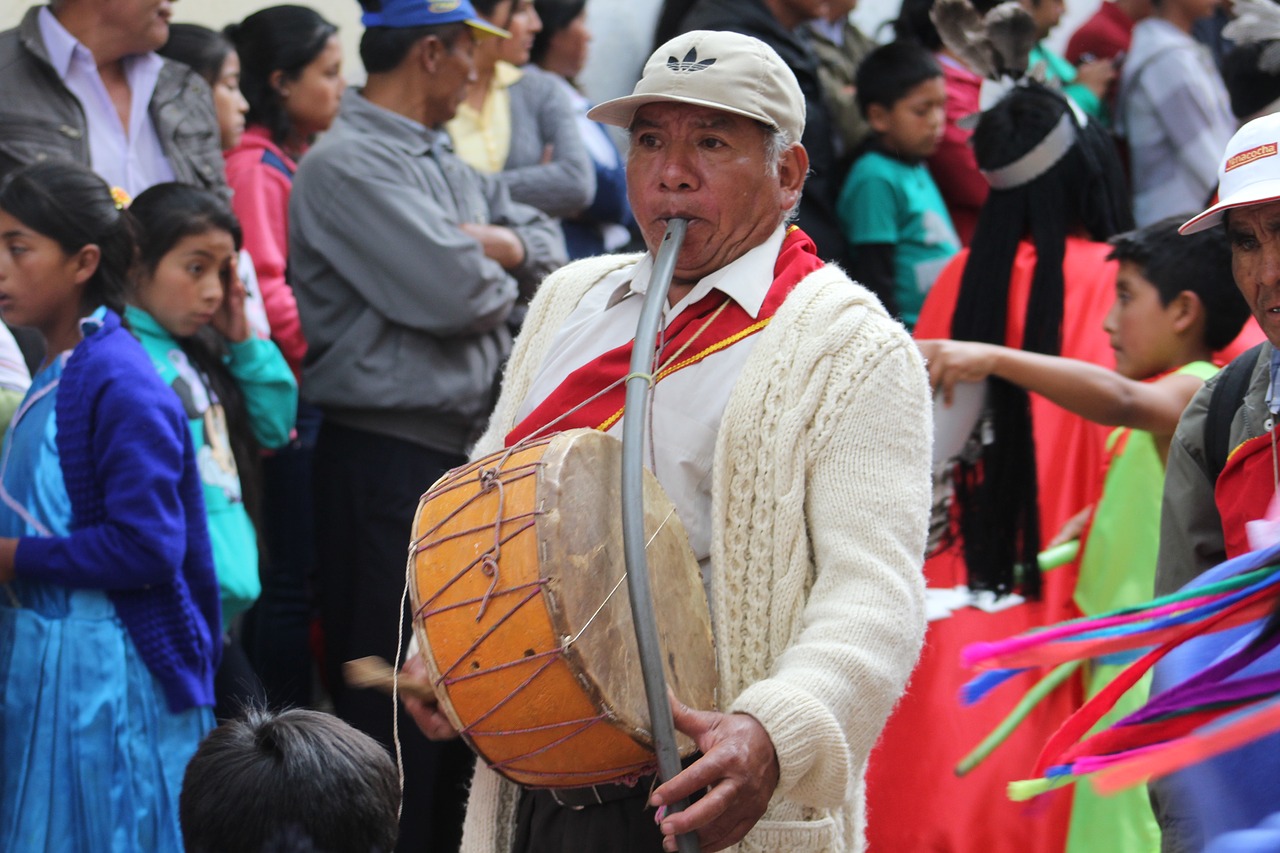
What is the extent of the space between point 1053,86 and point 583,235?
76.6 inches

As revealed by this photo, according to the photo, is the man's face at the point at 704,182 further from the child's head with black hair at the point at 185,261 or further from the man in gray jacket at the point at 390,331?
the man in gray jacket at the point at 390,331

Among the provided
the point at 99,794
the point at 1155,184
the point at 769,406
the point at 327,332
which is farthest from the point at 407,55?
the point at 1155,184

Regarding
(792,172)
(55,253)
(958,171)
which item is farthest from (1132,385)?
(958,171)

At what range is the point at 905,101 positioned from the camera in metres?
5.80

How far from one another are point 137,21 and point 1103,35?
15.3 ft

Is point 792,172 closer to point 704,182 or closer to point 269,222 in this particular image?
point 704,182

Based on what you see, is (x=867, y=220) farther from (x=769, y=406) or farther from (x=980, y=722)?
(x=769, y=406)

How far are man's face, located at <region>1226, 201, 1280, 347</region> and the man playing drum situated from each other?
531mm

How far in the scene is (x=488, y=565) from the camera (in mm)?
2100

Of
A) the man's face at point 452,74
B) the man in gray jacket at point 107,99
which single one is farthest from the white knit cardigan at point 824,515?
the man in gray jacket at point 107,99

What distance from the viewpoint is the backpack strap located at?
268cm

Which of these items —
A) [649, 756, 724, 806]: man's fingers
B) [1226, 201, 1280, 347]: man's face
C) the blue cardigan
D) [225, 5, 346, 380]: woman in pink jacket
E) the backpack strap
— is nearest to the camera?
[649, 756, 724, 806]: man's fingers

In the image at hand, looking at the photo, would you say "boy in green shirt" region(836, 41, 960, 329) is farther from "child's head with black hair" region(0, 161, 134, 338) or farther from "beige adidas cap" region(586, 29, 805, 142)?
"beige adidas cap" region(586, 29, 805, 142)

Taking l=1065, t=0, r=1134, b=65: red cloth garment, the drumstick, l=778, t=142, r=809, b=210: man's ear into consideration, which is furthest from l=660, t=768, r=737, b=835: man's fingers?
l=1065, t=0, r=1134, b=65: red cloth garment
